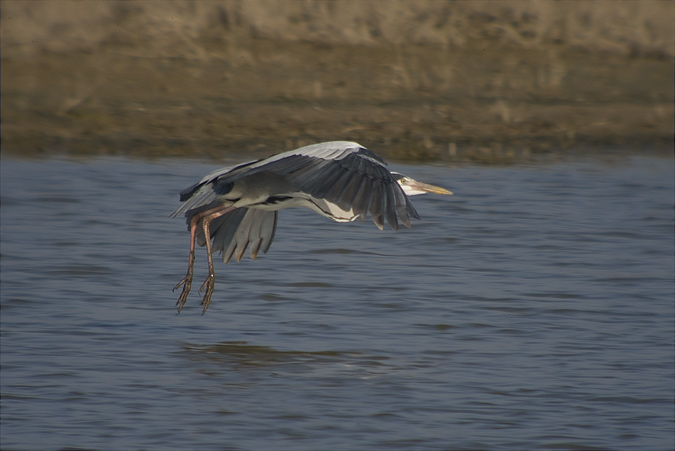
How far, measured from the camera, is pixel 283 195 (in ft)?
22.6

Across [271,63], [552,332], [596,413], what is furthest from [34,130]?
[596,413]

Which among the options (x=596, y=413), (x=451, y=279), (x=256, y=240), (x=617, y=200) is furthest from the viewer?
(x=617, y=200)

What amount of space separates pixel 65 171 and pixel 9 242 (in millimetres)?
2632

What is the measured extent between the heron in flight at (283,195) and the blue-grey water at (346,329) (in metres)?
0.45

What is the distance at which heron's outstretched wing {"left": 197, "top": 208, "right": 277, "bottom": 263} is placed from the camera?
25.1 feet

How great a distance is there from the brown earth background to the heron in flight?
5.09m

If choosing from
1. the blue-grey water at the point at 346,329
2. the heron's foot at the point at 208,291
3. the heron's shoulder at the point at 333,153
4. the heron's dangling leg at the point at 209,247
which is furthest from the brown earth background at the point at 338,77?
the heron's shoulder at the point at 333,153

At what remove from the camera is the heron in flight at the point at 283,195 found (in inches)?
220

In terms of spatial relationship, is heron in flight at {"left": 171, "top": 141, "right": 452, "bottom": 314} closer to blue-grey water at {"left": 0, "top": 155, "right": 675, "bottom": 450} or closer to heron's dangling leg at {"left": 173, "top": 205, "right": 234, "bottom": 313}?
heron's dangling leg at {"left": 173, "top": 205, "right": 234, "bottom": 313}

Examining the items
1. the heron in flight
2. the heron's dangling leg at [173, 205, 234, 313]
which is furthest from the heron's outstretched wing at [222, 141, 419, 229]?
the heron's dangling leg at [173, 205, 234, 313]

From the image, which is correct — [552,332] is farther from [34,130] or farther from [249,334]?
[34,130]

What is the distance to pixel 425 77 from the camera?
585 inches

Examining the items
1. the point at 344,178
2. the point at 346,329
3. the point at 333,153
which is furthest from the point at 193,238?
the point at 344,178

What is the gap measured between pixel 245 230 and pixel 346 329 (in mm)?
1074
